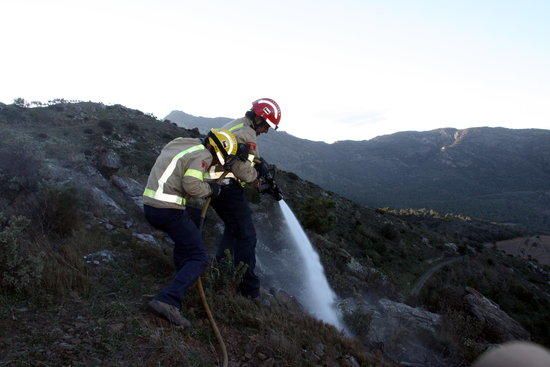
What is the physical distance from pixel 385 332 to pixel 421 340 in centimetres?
88

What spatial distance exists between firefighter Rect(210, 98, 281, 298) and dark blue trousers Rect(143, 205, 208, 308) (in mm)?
828

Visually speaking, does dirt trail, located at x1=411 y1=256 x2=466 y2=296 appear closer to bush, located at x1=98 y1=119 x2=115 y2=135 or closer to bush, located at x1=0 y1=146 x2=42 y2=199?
bush, located at x1=0 y1=146 x2=42 y2=199

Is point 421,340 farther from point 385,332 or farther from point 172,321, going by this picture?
point 172,321

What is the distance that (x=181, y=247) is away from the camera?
180 inches

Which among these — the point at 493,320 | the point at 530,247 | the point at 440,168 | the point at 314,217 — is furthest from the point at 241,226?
the point at 440,168

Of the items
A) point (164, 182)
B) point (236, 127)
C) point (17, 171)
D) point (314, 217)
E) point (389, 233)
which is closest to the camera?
point (164, 182)

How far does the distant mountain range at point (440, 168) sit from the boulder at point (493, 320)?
68969 mm

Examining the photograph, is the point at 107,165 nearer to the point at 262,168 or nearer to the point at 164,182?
the point at 262,168

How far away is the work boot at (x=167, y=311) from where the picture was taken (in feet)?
13.6

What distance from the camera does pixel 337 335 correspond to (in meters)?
5.15

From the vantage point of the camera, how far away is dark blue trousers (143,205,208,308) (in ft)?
14.0

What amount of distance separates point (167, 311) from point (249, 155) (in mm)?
2016

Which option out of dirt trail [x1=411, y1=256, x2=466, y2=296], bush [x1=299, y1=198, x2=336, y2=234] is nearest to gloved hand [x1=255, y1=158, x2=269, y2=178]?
dirt trail [x1=411, y1=256, x2=466, y2=296]

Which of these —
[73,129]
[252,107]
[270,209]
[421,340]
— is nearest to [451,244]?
[270,209]
